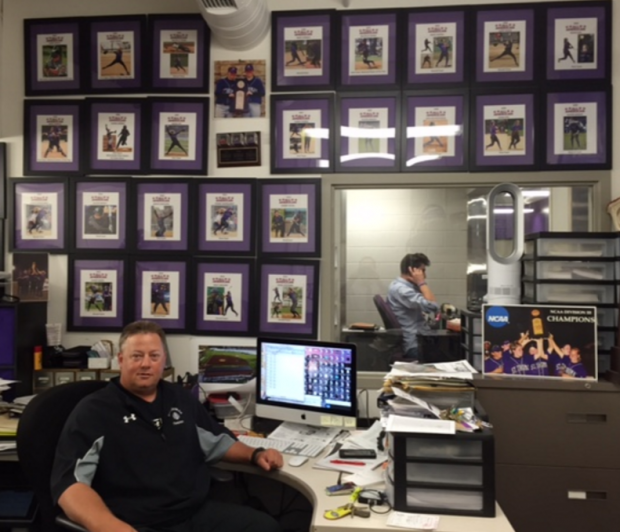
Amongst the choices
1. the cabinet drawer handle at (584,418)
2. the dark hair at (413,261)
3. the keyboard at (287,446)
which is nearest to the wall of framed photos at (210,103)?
the dark hair at (413,261)

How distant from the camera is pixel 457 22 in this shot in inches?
109

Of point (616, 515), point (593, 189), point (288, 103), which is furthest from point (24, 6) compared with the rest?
point (616, 515)

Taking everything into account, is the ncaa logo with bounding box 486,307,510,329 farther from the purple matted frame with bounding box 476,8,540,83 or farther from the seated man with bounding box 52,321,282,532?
the purple matted frame with bounding box 476,8,540,83

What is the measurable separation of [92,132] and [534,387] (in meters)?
2.57

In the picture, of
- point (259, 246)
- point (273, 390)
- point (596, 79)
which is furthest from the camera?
point (259, 246)

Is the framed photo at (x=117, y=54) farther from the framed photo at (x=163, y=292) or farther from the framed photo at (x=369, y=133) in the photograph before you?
the framed photo at (x=369, y=133)

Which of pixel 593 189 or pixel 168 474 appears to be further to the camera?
pixel 593 189

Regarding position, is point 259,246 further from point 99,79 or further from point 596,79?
point 596,79

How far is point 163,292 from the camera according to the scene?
114 inches

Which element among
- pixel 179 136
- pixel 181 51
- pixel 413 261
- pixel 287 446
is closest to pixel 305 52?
pixel 181 51

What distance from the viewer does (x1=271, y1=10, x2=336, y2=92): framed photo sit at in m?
2.84

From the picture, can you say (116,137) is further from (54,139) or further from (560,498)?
(560,498)

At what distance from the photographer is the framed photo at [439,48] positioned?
2766 millimetres

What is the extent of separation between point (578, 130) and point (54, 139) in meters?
2.78
